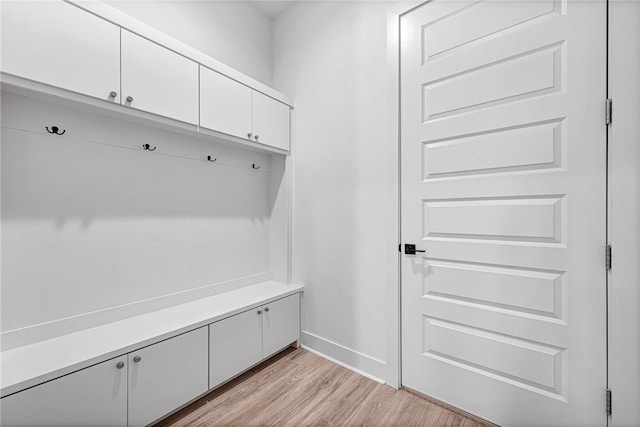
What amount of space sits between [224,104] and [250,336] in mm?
1664

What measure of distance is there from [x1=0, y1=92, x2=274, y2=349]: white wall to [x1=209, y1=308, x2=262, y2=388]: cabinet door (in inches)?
16.8

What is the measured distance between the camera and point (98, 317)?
1.64m

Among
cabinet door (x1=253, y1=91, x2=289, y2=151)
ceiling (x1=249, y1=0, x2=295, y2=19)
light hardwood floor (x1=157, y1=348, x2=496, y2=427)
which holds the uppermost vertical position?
ceiling (x1=249, y1=0, x2=295, y2=19)

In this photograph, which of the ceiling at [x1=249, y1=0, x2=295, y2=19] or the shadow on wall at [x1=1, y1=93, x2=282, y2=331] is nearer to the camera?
the shadow on wall at [x1=1, y1=93, x2=282, y2=331]

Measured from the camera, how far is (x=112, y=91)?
1.46 metres

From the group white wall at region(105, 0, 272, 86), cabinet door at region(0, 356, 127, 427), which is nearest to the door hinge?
white wall at region(105, 0, 272, 86)

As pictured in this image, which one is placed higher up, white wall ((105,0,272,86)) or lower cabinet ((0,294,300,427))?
white wall ((105,0,272,86))

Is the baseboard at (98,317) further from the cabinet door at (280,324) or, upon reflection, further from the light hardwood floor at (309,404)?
the light hardwood floor at (309,404)

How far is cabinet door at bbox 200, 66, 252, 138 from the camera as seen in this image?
188cm

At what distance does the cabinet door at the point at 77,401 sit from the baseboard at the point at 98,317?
1.30 ft

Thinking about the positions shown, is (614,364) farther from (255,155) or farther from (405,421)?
(255,155)

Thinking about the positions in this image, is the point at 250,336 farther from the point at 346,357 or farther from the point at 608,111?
the point at 608,111

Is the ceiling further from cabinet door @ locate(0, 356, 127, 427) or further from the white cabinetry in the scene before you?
cabinet door @ locate(0, 356, 127, 427)

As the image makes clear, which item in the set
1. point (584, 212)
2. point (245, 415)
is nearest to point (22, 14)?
point (245, 415)
